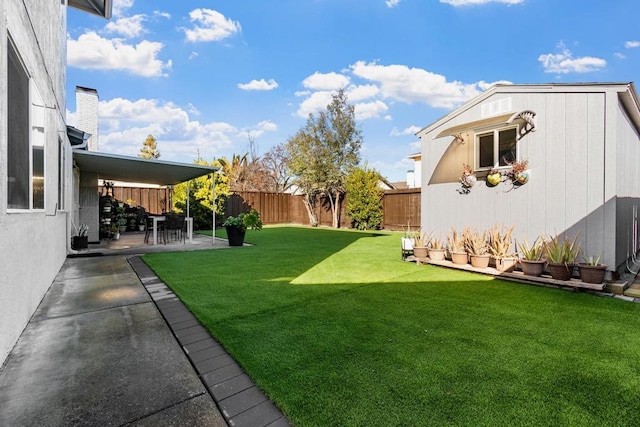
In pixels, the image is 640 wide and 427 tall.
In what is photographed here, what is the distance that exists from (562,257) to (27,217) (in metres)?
6.65

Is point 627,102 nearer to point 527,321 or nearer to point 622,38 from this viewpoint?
point 527,321

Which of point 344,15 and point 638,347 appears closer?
point 638,347

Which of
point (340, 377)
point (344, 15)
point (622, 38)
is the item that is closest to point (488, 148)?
point (340, 377)

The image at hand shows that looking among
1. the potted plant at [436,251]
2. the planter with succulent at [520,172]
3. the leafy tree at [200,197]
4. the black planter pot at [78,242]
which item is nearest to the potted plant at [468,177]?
the planter with succulent at [520,172]

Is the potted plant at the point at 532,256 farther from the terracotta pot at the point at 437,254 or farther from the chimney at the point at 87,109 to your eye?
the chimney at the point at 87,109

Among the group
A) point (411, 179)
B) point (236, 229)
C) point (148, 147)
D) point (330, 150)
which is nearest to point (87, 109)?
point (236, 229)

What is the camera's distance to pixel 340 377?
2006mm

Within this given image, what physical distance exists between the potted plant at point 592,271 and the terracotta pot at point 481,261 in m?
1.28

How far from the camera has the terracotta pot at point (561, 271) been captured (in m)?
4.37

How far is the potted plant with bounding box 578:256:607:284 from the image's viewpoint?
4.07 m

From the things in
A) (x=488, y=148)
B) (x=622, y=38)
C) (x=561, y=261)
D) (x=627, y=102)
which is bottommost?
(x=561, y=261)

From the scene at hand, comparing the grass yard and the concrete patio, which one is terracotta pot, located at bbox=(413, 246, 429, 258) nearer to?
the grass yard

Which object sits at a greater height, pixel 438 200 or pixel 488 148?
pixel 488 148

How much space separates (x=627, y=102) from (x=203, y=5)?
12057mm
